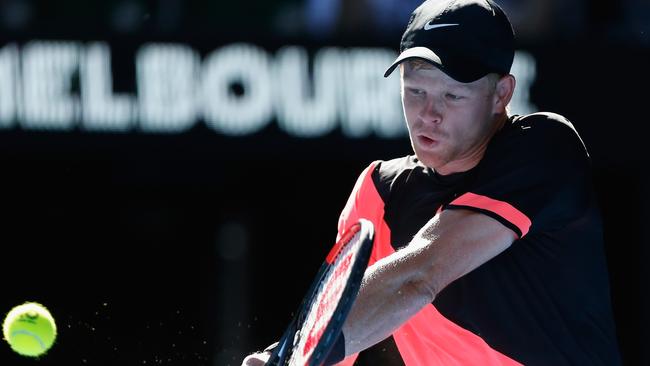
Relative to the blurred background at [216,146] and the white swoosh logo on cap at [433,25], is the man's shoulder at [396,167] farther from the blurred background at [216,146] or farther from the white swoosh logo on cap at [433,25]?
the blurred background at [216,146]

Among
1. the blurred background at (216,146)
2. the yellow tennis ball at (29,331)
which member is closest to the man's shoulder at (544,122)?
the yellow tennis ball at (29,331)

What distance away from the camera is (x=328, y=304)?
2.71 m

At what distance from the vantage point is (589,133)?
6.89 m

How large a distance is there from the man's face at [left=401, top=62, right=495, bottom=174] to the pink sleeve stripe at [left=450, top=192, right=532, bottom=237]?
21cm

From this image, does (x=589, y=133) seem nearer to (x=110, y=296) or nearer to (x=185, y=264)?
(x=185, y=264)

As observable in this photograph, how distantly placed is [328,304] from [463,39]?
0.73 metres

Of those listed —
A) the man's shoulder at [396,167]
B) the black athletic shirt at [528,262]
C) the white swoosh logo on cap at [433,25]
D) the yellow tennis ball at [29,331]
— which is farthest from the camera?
the yellow tennis ball at [29,331]

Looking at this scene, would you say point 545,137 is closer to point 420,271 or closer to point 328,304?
point 420,271

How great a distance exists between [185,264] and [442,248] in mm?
5567

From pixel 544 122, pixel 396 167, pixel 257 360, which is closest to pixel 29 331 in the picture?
pixel 257 360

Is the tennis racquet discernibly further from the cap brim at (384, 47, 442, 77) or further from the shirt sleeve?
the cap brim at (384, 47, 442, 77)

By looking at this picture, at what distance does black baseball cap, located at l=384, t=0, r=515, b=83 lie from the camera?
2854 mm

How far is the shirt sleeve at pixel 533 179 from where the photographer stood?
2775 mm

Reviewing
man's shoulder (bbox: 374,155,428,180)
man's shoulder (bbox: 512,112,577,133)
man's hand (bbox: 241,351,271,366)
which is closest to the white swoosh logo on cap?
man's shoulder (bbox: 512,112,577,133)
